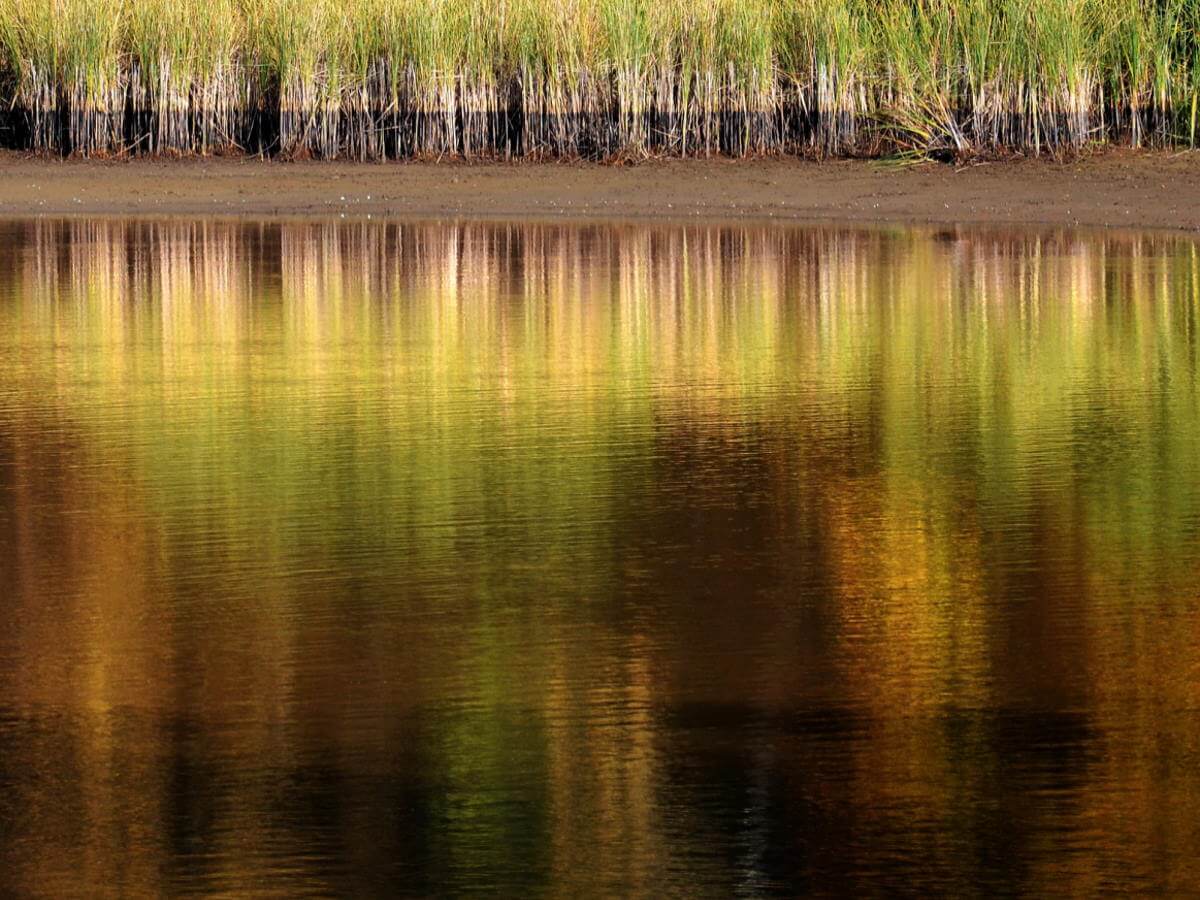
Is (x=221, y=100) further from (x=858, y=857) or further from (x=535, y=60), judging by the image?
(x=858, y=857)

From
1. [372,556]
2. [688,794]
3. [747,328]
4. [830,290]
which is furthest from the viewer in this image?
[830,290]

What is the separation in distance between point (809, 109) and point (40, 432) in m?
17.2

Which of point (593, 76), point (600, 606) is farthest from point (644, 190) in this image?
point (600, 606)

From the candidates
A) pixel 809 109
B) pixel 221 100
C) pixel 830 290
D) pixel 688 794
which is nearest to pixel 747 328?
pixel 830 290

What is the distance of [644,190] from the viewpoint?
24969 millimetres

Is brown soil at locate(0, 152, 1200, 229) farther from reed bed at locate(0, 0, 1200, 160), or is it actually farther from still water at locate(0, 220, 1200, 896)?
still water at locate(0, 220, 1200, 896)

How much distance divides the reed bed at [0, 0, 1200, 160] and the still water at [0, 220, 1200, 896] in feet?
38.4

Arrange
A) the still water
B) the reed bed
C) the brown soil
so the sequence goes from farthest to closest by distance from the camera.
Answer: the reed bed, the brown soil, the still water

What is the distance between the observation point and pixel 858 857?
16.9ft

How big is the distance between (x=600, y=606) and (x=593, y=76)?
67.5 ft

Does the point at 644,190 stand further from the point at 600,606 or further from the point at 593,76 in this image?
the point at 600,606

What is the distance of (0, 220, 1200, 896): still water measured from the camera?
17.4 ft

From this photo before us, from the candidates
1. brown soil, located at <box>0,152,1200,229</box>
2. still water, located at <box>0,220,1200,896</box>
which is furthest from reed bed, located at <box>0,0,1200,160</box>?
still water, located at <box>0,220,1200,896</box>

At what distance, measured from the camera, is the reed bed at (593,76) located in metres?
25.8
